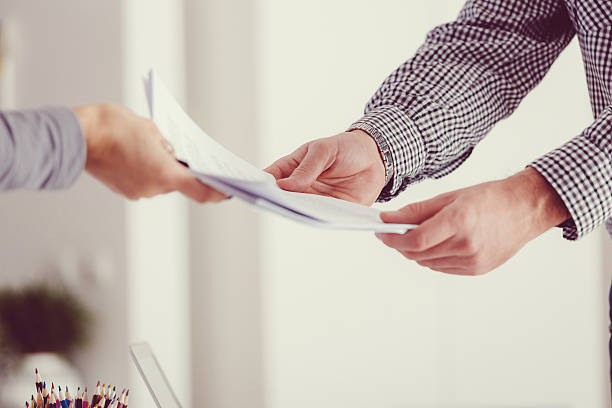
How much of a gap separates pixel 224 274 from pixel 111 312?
17.6 inches

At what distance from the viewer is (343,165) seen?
2.97 ft

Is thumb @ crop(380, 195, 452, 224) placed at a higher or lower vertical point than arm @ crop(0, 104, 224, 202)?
lower

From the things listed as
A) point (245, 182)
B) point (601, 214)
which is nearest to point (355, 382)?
point (601, 214)

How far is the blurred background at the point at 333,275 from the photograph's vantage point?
2.05 meters

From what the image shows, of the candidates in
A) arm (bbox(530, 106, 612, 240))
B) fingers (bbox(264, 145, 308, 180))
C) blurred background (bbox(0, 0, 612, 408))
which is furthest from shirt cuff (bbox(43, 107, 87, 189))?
blurred background (bbox(0, 0, 612, 408))

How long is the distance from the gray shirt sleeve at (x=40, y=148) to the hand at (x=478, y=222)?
32 centimetres

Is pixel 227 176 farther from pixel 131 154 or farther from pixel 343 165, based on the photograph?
pixel 343 165

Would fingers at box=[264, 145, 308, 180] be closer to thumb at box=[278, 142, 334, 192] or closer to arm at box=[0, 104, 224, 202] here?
thumb at box=[278, 142, 334, 192]

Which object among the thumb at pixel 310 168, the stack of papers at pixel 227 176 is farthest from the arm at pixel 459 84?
the stack of papers at pixel 227 176

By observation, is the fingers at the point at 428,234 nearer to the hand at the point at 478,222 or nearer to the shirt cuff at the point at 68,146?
the hand at the point at 478,222

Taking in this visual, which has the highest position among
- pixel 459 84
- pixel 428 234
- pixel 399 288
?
pixel 459 84

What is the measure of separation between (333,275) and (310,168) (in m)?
1.32

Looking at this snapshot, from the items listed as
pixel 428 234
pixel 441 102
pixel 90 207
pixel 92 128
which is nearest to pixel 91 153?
pixel 92 128

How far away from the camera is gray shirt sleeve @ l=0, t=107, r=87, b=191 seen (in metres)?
0.48
